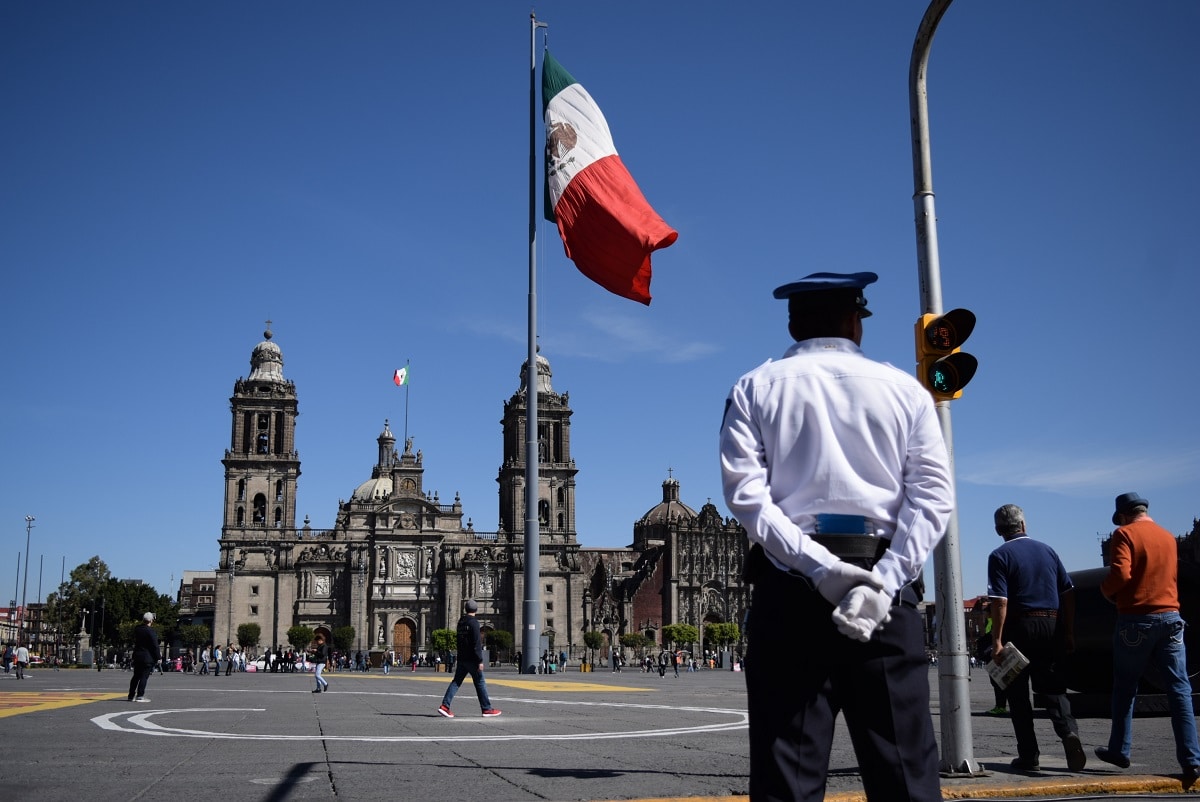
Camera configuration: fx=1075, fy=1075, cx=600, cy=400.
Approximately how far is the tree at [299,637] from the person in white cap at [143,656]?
2751 inches

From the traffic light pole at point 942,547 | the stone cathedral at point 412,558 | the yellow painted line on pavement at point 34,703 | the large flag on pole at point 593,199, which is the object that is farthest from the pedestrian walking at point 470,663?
the stone cathedral at point 412,558

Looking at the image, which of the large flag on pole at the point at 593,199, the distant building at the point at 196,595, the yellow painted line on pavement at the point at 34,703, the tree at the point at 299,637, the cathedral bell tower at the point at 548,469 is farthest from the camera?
the distant building at the point at 196,595

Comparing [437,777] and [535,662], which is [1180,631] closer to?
[437,777]

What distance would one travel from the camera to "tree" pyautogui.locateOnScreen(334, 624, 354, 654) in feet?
280

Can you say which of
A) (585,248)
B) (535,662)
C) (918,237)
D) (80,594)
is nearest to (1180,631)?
(918,237)

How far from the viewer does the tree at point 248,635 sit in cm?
8581

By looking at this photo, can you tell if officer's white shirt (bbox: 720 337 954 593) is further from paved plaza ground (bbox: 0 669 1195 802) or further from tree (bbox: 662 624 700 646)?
tree (bbox: 662 624 700 646)

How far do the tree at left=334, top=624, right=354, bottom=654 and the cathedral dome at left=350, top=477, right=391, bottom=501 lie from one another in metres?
16.5

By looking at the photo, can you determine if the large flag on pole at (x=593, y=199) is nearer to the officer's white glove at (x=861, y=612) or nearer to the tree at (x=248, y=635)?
the officer's white glove at (x=861, y=612)

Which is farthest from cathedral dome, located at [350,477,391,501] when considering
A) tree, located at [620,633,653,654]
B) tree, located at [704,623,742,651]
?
tree, located at [704,623,742,651]

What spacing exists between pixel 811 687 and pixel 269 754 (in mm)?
5899

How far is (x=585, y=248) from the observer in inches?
797

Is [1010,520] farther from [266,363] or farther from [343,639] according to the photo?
[266,363]

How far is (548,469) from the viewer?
93.9 m
